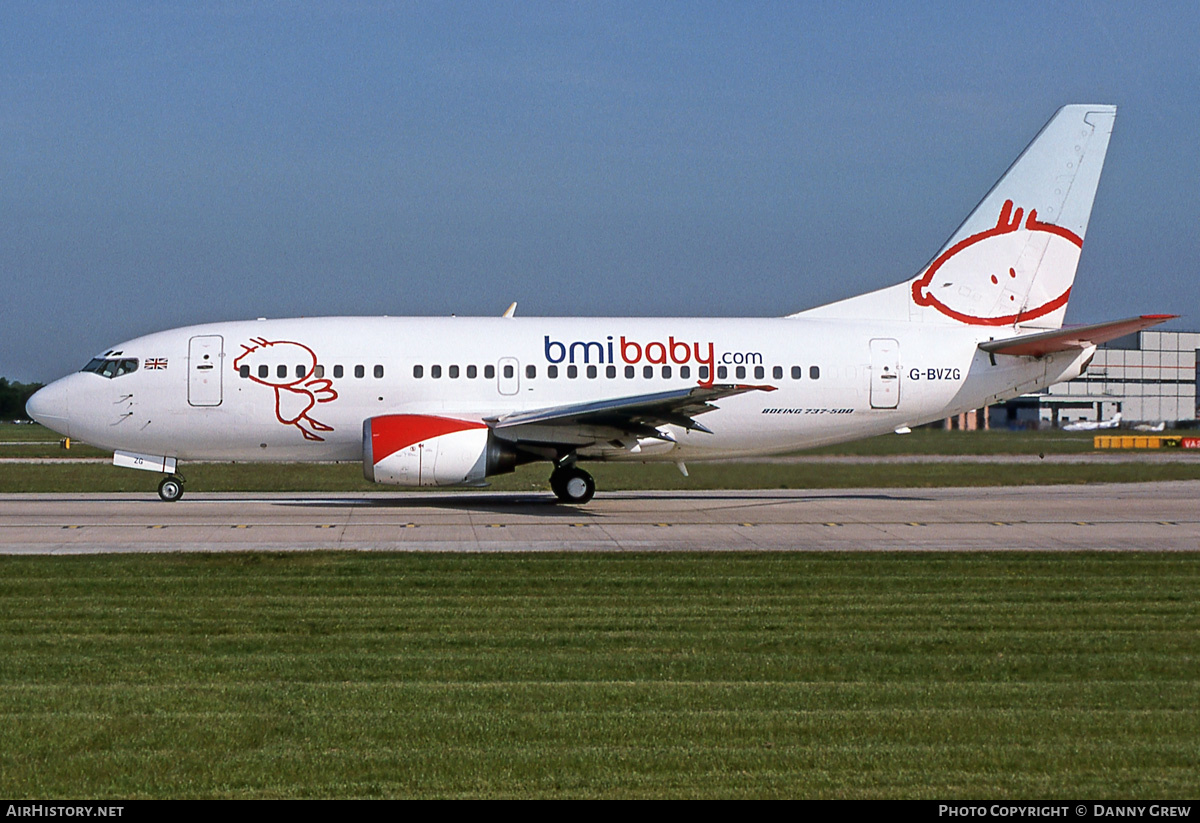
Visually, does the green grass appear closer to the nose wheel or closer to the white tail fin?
the nose wheel

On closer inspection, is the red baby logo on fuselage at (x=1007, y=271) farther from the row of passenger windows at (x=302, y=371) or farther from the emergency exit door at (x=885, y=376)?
the row of passenger windows at (x=302, y=371)

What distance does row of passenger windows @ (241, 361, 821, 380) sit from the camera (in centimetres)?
2566

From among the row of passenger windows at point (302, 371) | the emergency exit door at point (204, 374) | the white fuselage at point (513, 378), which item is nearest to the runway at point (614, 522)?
the white fuselage at point (513, 378)

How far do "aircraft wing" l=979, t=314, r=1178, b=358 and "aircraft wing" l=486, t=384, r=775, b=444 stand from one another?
5.41 m

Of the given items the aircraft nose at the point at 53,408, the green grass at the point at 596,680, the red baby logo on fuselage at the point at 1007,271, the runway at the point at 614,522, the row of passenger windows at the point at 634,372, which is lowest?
the runway at the point at 614,522

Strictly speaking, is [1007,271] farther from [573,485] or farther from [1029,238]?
[573,485]

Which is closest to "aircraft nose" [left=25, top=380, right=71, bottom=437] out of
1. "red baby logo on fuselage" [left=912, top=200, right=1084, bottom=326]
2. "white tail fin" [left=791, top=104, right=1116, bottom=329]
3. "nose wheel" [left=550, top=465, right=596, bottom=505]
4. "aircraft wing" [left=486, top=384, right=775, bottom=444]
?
"aircraft wing" [left=486, top=384, right=775, bottom=444]

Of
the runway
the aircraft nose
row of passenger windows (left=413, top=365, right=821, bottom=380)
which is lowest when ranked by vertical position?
the runway

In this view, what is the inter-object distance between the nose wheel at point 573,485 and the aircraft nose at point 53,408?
10.3 m

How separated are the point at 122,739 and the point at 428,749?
1.92m

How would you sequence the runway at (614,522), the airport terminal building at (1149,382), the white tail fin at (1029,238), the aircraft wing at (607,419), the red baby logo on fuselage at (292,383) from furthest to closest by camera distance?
the airport terminal building at (1149,382) → the white tail fin at (1029,238) → the red baby logo on fuselage at (292,383) → the aircraft wing at (607,419) → the runway at (614,522)

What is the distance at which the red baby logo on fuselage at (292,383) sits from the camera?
83.8ft

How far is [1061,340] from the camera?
2584cm

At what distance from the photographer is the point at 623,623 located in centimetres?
1211
